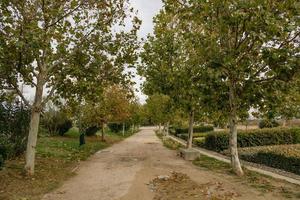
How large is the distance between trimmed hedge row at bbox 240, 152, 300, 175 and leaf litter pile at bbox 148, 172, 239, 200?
380cm

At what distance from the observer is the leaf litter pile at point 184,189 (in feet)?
29.7

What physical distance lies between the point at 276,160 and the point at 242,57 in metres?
4.91

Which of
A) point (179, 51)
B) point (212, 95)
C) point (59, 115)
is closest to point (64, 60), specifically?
point (212, 95)

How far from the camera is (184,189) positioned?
→ 1007 cm

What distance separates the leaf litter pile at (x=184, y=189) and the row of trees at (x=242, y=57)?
2.58 metres

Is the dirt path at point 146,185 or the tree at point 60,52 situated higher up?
the tree at point 60,52

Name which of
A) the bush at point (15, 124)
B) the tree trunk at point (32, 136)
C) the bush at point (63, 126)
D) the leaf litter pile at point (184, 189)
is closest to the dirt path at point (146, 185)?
the leaf litter pile at point (184, 189)

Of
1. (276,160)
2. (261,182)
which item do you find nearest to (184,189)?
(261,182)

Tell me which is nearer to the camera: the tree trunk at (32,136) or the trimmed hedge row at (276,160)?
the tree trunk at (32,136)

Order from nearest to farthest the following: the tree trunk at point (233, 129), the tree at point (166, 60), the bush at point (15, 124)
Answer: the tree trunk at point (233, 129), the bush at point (15, 124), the tree at point (166, 60)

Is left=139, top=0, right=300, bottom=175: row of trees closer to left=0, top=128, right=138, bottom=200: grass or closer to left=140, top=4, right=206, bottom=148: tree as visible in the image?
left=140, top=4, right=206, bottom=148: tree

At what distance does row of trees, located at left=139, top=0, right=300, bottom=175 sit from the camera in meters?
10.8

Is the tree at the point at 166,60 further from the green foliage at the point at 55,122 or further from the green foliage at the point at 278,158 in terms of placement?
the green foliage at the point at 55,122

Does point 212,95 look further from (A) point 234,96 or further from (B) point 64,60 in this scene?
(B) point 64,60
